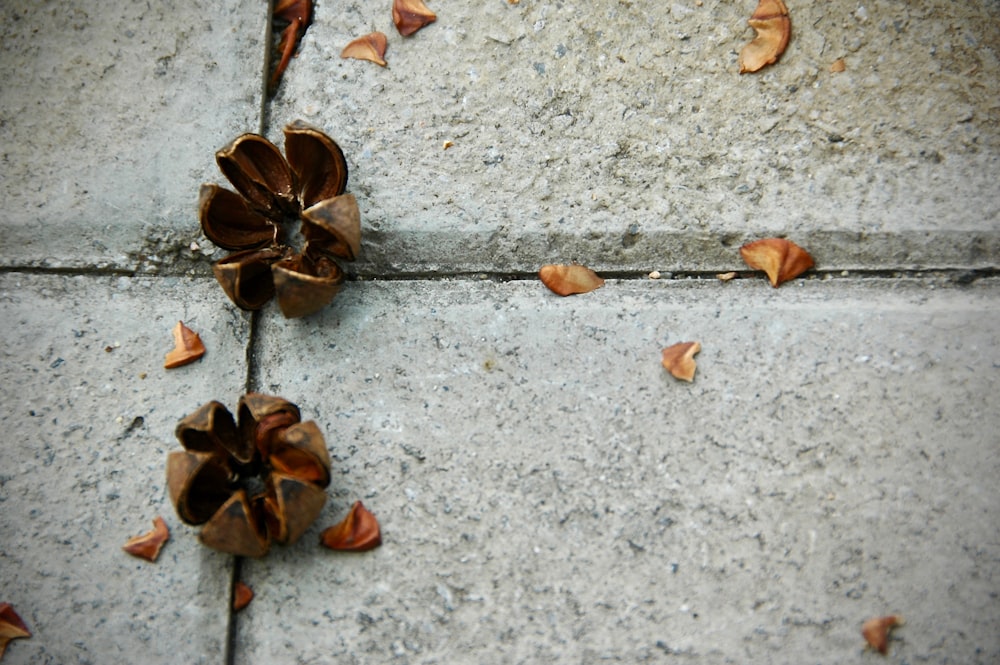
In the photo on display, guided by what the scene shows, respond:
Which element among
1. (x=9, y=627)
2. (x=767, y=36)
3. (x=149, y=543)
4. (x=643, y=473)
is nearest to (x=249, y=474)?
(x=149, y=543)

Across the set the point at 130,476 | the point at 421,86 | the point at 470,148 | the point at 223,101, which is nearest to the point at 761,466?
the point at 470,148

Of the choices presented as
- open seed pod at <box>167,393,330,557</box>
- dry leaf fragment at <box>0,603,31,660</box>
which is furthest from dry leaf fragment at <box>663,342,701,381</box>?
dry leaf fragment at <box>0,603,31,660</box>

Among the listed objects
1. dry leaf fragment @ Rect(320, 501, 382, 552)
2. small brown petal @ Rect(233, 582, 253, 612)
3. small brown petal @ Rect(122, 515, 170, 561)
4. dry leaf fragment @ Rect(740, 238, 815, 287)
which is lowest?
small brown petal @ Rect(233, 582, 253, 612)

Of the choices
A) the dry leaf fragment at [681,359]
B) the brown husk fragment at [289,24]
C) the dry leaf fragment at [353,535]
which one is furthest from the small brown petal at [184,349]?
the dry leaf fragment at [681,359]

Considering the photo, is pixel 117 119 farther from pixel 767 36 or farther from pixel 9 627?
pixel 767 36

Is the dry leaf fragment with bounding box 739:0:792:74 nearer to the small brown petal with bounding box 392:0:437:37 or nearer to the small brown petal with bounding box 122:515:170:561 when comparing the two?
the small brown petal with bounding box 392:0:437:37

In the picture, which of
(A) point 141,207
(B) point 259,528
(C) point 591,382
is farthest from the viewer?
(A) point 141,207

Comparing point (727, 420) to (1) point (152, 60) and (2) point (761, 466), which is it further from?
(1) point (152, 60)
